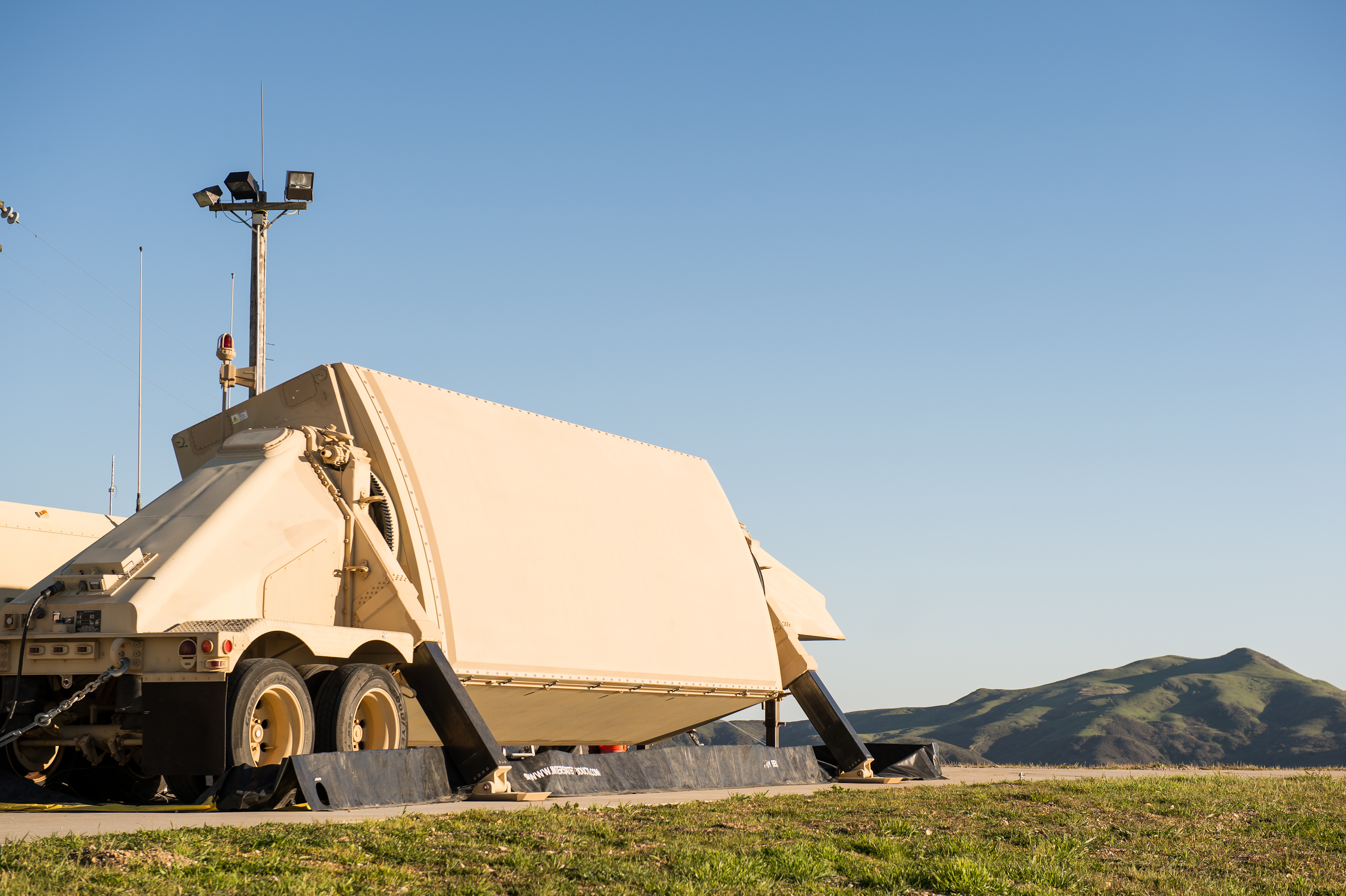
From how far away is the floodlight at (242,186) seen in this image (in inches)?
1000

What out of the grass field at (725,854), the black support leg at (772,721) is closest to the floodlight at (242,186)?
the black support leg at (772,721)


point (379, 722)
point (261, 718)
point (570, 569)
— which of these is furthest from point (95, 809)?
point (570, 569)

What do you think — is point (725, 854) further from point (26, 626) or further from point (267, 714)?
point (26, 626)

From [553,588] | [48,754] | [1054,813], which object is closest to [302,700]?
[48,754]

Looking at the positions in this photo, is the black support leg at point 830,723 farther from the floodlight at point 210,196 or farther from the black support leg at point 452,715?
the floodlight at point 210,196

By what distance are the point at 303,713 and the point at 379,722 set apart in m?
1.17

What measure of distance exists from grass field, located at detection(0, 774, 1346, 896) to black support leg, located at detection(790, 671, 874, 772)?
7.82 m

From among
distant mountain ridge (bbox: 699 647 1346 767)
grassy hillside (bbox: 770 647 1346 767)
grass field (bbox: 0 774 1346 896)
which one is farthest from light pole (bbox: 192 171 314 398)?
grassy hillside (bbox: 770 647 1346 767)

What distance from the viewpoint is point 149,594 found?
1084 centimetres

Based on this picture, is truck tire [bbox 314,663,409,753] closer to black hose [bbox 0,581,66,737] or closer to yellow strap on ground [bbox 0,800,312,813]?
yellow strap on ground [bbox 0,800,312,813]

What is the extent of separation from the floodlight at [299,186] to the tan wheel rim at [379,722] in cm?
1619

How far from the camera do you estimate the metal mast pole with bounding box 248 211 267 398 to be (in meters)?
24.3

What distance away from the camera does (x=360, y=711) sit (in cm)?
1228

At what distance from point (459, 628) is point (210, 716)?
3945 mm
